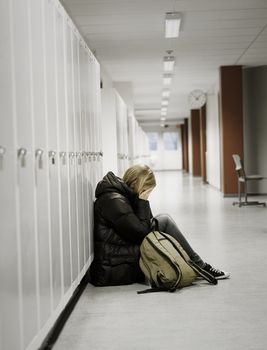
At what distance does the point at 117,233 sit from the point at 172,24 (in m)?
4.88

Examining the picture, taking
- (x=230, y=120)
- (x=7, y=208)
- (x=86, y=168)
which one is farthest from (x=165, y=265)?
(x=230, y=120)

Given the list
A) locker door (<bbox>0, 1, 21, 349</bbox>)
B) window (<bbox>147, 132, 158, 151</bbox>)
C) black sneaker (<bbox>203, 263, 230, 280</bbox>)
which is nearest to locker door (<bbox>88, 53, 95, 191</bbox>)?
black sneaker (<bbox>203, 263, 230, 280</bbox>)

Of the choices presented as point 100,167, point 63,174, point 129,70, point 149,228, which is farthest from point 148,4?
point 129,70

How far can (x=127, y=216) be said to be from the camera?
416 centimetres

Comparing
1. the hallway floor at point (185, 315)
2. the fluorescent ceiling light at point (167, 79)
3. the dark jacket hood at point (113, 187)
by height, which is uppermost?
the fluorescent ceiling light at point (167, 79)

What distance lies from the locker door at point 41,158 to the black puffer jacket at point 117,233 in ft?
4.95

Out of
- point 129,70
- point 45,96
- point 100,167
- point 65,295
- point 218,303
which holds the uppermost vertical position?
point 129,70

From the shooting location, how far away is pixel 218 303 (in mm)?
3719

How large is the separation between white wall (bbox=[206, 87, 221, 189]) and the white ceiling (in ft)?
6.61

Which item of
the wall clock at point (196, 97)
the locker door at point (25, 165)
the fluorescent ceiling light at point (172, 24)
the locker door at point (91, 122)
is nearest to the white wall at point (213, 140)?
the wall clock at point (196, 97)

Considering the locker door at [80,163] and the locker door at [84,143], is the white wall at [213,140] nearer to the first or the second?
the locker door at [84,143]

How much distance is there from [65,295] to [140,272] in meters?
1.31

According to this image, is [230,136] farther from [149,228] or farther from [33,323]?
[33,323]

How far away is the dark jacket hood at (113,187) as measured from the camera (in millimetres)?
4332
